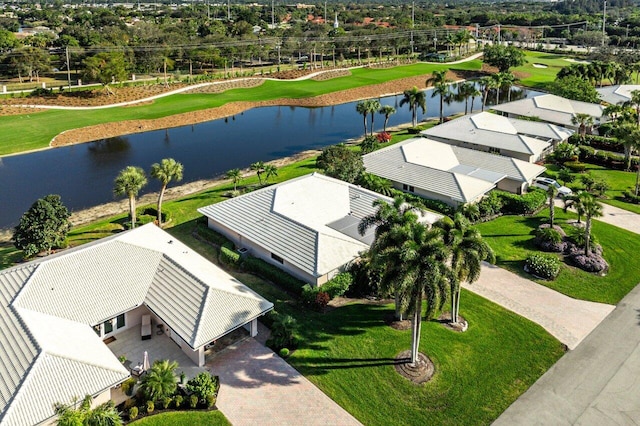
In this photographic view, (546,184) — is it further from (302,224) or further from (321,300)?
(321,300)

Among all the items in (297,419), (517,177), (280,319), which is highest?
(517,177)

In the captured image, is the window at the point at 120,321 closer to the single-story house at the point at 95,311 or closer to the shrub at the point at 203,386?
the single-story house at the point at 95,311

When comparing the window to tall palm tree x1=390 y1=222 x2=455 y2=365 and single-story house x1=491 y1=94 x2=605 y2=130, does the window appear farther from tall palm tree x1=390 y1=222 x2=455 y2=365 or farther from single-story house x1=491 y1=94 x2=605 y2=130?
single-story house x1=491 y1=94 x2=605 y2=130

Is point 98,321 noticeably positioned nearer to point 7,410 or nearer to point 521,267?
point 7,410

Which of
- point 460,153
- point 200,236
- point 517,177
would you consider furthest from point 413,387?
point 460,153

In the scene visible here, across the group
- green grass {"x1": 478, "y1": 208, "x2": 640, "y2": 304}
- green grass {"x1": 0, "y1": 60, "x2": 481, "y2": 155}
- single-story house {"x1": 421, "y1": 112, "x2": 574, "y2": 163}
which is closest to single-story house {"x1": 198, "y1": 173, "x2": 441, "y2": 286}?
green grass {"x1": 478, "y1": 208, "x2": 640, "y2": 304}

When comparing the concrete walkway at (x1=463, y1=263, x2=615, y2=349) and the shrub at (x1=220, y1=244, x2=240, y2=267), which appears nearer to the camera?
the concrete walkway at (x1=463, y1=263, x2=615, y2=349)

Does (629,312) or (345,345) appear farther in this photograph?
(629,312)
